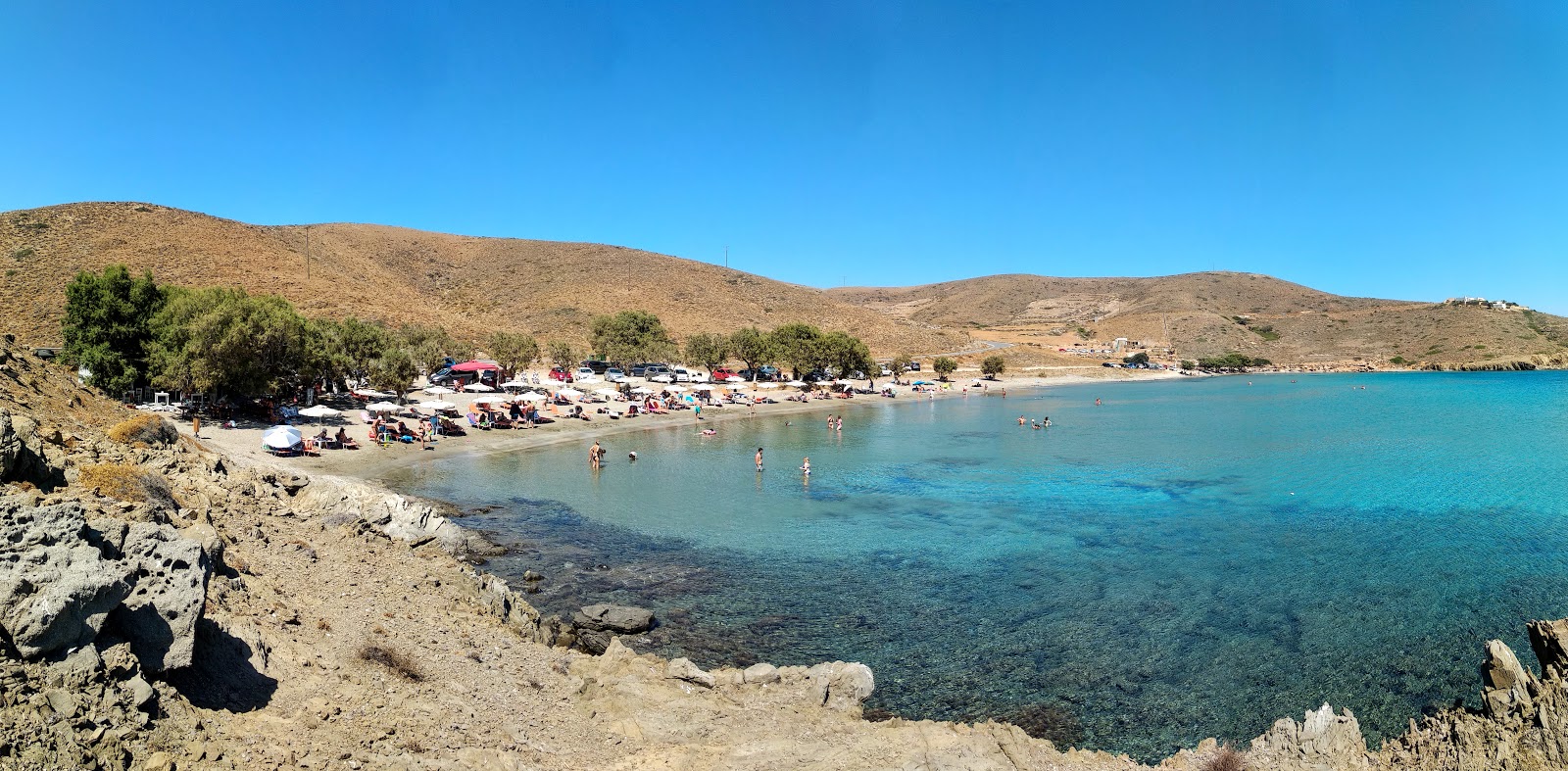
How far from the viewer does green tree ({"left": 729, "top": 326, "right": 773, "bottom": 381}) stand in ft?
286

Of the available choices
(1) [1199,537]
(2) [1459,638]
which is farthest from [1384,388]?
(2) [1459,638]

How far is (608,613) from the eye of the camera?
1603cm

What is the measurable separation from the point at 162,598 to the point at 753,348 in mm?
78653

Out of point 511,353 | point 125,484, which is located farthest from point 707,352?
point 125,484

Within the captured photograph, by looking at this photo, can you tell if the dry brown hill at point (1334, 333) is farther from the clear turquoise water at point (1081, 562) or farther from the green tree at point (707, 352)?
the clear turquoise water at point (1081, 562)

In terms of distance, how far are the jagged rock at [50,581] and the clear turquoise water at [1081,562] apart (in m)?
8.90

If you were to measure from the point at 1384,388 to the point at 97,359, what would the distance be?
122 meters

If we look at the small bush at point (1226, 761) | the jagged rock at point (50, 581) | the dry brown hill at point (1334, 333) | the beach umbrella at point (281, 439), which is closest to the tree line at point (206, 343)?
the beach umbrella at point (281, 439)

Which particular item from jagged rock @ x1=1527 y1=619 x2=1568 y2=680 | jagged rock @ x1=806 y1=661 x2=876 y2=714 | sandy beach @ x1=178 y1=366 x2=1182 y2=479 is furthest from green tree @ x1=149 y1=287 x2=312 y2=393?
jagged rock @ x1=1527 y1=619 x2=1568 y2=680

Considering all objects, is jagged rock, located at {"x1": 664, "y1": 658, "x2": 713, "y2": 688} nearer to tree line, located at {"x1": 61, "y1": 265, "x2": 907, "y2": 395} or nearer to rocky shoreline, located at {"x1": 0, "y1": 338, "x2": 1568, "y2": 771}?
rocky shoreline, located at {"x1": 0, "y1": 338, "x2": 1568, "y2": 771}

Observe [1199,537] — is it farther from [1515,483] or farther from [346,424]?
[346,424]

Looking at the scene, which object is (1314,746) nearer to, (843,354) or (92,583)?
(92,583)

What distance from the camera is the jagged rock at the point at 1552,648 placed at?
1027 cm

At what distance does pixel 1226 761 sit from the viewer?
1060 cm
